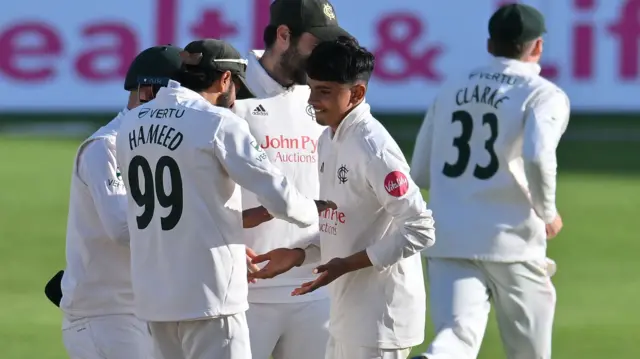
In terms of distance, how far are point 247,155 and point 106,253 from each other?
1005mm

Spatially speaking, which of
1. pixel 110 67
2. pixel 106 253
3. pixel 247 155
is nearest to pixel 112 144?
pixel 106 253

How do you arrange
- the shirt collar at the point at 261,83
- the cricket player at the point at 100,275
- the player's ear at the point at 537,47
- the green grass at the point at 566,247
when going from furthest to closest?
the green grass at the point at 566,247
the player's ear at the point at 537,47
the shirt collar at the point at 261,83
the cricket player at the point at 100,275

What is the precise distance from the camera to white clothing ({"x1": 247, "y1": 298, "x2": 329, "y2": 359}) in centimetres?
596

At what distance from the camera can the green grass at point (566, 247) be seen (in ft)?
28.1

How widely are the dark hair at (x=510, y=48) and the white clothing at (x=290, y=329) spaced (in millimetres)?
1652

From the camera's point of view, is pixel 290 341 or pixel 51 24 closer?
pixel 290 341

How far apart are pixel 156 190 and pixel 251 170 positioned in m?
0.36

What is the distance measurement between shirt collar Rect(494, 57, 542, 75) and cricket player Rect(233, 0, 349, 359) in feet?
3.67

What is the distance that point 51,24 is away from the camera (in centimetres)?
1892

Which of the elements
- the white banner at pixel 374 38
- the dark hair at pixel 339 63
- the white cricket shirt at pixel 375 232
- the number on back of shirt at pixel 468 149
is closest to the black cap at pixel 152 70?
the dark hair at pixel 339 63

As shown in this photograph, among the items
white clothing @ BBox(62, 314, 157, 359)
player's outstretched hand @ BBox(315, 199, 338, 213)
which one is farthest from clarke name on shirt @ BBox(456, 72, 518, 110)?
white clothing @ BBox(62, 314, 157, 359)

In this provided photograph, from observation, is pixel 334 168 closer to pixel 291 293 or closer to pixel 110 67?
pixel 291 293

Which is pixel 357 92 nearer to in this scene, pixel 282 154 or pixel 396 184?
pixel 396 184

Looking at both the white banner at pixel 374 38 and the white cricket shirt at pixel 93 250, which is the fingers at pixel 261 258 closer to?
the white cricket shirt at pixel 93 250
